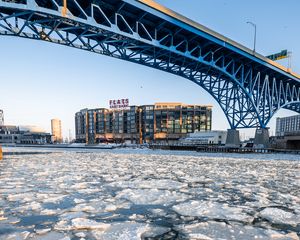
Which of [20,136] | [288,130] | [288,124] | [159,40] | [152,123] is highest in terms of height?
[159,40]

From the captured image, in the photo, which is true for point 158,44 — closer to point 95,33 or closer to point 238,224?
→ point 95,33

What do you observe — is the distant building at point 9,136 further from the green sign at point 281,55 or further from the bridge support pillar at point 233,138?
the green sign at point 281,55

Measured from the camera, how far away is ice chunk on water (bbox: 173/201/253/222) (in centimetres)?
311

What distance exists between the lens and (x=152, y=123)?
8619 centimetres

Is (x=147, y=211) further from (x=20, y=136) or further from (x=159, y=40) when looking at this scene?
(x=20, y=136)

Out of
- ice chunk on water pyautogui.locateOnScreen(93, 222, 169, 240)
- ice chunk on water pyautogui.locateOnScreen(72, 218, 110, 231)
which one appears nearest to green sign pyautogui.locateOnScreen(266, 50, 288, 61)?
ice chunk on water pyautogui.locateOnScreen(93, 222, 169, 240)

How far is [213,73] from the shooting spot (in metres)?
25.0

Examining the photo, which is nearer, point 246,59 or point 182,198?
point 182,198

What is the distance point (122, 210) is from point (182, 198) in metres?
1.37

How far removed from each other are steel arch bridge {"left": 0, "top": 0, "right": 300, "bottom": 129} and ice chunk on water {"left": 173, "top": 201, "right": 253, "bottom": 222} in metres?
12.4

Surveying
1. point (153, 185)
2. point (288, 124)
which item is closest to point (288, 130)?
point (288, 124)

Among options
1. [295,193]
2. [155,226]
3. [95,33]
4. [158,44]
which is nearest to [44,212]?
[155,226]

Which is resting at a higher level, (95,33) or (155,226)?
(95,33)

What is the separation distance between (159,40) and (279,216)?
1710 cm
